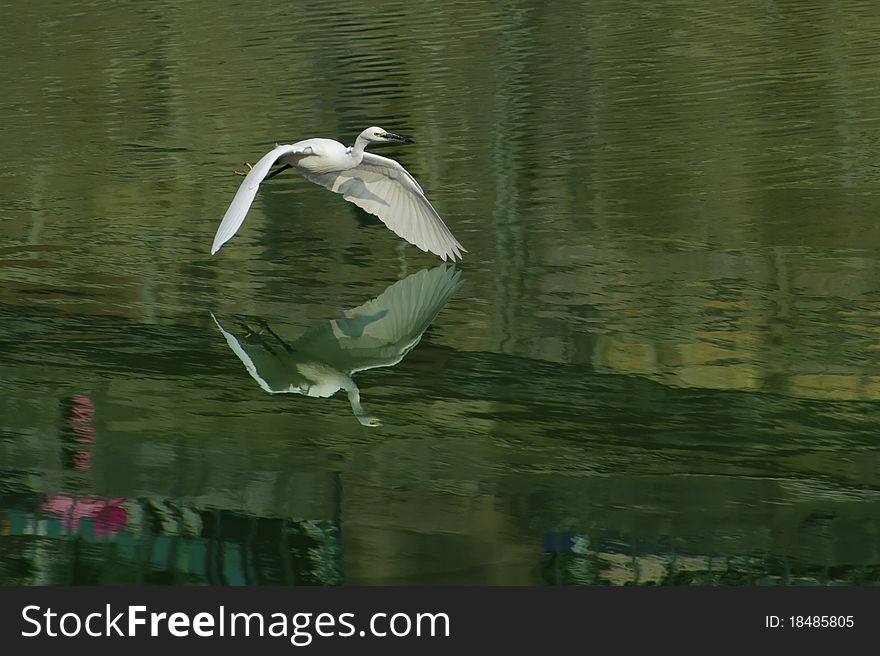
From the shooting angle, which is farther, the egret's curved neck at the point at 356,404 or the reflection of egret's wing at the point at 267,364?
the reflection of egret's wing at the point at 267,364

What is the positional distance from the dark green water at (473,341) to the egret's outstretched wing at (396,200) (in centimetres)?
27

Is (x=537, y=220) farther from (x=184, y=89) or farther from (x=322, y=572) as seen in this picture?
(x=184, y=89)

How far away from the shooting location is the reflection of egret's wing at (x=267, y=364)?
30.5 feet

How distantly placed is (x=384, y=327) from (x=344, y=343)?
37 cm

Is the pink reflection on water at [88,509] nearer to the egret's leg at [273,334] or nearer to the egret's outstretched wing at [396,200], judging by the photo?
the egret's leg at [273,334]

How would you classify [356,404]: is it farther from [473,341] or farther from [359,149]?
[359,149]

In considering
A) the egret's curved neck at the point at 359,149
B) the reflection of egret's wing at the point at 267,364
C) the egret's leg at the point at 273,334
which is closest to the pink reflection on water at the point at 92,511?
the reflection of egret's wing at the point at 267,364

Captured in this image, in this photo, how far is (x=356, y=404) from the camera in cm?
886

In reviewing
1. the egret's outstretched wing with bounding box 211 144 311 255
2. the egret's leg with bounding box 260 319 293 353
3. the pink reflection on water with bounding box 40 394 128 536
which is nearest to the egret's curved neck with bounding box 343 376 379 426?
the egret's leg with bounding box 260 319 293 353

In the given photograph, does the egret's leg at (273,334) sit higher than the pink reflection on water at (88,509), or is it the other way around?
the egret's leg at (273,334)

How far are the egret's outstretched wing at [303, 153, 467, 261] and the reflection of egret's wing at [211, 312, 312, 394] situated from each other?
1856 mm

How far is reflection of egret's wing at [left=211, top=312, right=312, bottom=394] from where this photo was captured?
9289 millimetres

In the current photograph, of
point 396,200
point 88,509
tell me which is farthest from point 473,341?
point 88,509

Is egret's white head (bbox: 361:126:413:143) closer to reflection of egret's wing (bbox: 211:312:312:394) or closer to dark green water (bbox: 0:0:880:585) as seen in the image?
dark green water (bbox: 0:0:880:585)
